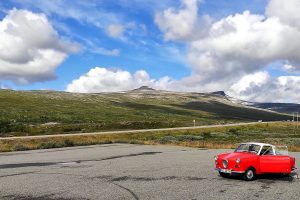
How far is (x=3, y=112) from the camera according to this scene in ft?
498

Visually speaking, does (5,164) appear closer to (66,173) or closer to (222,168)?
(66,173)

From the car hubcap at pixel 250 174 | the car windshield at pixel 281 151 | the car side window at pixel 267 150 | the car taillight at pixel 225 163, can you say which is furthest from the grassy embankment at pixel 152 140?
the car taillight at pixel 225 163

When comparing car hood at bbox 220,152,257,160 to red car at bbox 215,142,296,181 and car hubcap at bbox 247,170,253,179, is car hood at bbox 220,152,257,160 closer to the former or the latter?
red car at bbox 215,142,296,181

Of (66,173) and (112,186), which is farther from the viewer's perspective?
(66,173)

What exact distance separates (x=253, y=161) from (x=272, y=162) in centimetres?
143

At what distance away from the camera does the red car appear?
75.7 feet

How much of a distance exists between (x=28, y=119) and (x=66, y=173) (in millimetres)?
120122

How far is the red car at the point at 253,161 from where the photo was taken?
23.1 metres

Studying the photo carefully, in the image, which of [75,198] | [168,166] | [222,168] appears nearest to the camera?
[75,198]

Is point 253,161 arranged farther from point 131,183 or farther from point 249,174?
point 131,183

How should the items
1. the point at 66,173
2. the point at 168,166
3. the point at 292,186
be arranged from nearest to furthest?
the point at 292,186
the point at 66,173
the point at 168,166

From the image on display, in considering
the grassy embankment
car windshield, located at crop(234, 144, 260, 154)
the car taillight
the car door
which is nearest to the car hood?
the car taillight

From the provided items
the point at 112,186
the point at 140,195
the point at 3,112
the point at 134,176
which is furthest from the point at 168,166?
the point at 3,112

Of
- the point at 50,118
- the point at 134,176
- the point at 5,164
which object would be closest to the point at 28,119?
the point at 50,118
